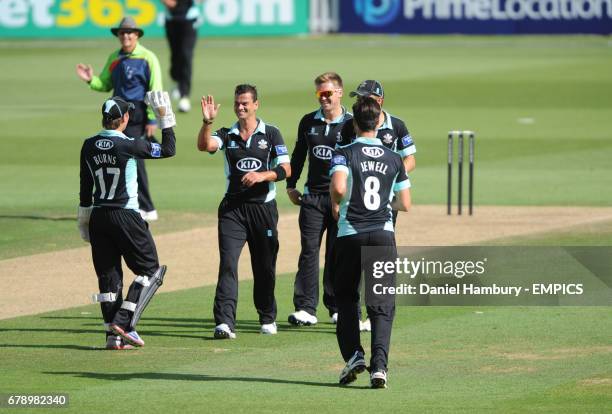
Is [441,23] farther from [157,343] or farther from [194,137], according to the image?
[157,343]

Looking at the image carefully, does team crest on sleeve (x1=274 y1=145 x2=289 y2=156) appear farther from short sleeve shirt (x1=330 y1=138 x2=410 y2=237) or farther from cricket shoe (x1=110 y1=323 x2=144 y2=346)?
short sleeve shirt (x1=330 y1=138 x2=410 y2=237)

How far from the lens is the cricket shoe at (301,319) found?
41.0 feet

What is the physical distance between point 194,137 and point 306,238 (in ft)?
47.8

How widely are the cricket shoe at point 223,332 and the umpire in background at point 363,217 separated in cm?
215

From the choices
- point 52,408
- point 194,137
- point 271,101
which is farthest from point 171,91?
point 52,408

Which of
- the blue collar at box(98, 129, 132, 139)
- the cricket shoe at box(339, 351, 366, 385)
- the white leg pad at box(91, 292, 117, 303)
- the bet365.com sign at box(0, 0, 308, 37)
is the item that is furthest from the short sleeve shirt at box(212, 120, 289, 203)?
the bet365.com sign at box(0, 0, 308, 37)

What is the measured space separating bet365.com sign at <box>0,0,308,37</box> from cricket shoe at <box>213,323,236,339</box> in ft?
118

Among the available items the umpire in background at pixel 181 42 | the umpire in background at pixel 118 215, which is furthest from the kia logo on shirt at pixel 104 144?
the umpire in background at pixel 181 42

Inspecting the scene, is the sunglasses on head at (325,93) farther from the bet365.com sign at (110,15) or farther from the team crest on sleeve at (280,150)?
the bet365.com sign at (110,15)

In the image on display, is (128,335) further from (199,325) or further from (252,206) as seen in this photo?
(252,206)

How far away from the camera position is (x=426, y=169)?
76.5 ft

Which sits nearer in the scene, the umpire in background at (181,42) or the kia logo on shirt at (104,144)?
the kia logo on shirt at (104,144)

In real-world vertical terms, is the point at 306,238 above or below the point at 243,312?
above

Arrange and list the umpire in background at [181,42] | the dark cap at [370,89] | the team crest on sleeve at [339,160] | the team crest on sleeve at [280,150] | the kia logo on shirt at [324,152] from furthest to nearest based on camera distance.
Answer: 1. the umpire in background at [181,42]
2. the kia logo on shirt at [324,152]
3. the team crest on sleeve at [280,150]
4. the dark cap at [370,89]
5. the team crest on sleeve at [339,160]
